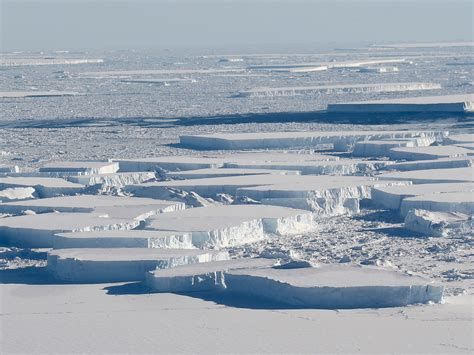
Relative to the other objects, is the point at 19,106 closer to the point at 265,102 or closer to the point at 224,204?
the point at 265,102

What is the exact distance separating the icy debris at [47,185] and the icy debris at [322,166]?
1584mm

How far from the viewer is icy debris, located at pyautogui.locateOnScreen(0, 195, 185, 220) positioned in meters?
9.33

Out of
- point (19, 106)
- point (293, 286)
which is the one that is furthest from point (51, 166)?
point (19, 106)

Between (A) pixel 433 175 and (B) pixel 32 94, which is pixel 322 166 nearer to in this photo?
(A) pixel 433 175

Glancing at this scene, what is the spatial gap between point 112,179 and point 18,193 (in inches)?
37.5

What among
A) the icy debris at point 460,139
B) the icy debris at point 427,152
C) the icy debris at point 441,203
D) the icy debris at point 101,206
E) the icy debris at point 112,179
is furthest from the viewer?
the icy debris at point 460,139

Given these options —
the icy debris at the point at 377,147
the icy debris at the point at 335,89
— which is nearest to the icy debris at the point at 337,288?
the icy debris at the point at 377,147

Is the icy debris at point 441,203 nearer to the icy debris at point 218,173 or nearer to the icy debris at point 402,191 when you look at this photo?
the icy debris at point 402,191

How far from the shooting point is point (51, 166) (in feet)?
39.7

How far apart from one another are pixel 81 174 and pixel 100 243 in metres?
3.57

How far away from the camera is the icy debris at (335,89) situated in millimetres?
23469

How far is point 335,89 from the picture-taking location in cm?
2423

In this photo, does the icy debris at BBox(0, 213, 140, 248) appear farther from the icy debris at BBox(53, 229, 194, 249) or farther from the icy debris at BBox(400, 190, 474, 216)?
the icy debris at BBox(400, 190, 474, 216)

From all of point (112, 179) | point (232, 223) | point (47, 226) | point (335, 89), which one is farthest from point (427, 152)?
point (335, 89)
